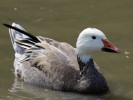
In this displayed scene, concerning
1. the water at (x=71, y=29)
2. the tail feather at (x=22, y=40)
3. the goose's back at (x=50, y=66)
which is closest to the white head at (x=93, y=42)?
the goose's back at (x=50, y=66)

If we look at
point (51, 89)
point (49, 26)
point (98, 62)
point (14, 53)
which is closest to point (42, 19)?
point (49, 26)

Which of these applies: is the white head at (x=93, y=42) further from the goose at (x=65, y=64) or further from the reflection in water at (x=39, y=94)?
the reflection in water at (x=39, y=94)

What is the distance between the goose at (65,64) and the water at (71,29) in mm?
176

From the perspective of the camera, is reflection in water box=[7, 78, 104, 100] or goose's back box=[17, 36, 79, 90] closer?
reflection in water box=[7, 78, 104, 100]

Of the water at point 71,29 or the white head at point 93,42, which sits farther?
the water at point 71,29

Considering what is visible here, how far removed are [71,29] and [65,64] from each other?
326cm

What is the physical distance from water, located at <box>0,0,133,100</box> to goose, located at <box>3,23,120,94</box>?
0.58 feet

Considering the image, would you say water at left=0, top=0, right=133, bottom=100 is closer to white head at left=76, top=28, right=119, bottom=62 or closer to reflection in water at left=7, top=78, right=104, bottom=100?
reflection in water at left=7, top=78, right=104, bottom=100

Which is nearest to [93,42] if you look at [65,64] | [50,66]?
[65,64]

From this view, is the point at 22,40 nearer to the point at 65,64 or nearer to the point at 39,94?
the point at 65,64

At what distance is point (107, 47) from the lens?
30.3 feet

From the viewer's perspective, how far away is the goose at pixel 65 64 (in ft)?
30.5

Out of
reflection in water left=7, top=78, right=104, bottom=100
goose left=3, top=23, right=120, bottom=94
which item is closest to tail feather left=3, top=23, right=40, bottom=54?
goose left=3, top=23, right=120, bottom=94

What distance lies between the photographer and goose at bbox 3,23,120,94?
366 inches
